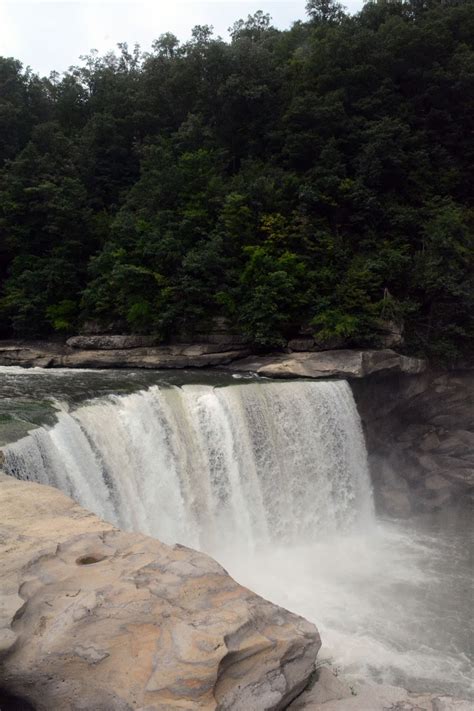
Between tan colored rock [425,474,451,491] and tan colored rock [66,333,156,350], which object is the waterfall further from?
tan colored rock [66,333,156,350]

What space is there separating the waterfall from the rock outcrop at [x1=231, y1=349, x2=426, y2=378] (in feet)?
2.88

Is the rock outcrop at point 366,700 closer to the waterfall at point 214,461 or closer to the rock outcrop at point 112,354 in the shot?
the waterfall at point 214,461

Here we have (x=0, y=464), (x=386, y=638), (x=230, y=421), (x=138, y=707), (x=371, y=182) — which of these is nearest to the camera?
(x=138, y=707)

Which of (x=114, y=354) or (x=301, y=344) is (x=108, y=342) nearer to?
(x=114, y=354)

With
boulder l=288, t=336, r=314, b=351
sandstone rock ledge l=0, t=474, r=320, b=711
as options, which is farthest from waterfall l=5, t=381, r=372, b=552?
sandstone rock ledge l=0, t=474, r=320, b=711

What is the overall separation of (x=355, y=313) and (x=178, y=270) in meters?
6.17

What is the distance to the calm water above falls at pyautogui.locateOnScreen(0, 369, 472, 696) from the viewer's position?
28.5 ft

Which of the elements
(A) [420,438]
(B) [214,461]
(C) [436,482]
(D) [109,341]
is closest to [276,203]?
(D) [109,341]

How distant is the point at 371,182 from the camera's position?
19.6 metres

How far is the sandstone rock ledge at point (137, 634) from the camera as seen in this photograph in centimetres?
376

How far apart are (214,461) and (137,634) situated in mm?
7374

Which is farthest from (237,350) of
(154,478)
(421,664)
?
(421,664)

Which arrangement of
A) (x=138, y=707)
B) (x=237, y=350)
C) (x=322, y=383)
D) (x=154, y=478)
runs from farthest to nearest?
(x=237, y=350), (x=322, y=383), (x=154, y=478), (x=138, y=707)

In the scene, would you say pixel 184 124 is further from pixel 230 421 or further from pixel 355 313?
pixel 230 421
